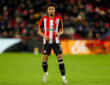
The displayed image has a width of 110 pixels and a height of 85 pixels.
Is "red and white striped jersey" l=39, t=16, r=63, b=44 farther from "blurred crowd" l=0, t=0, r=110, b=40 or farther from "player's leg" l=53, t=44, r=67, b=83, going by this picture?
"blurred crowd" l=0, t=0, r=110, b=40

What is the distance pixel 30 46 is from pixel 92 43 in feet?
15.2

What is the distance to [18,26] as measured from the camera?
24.6 m

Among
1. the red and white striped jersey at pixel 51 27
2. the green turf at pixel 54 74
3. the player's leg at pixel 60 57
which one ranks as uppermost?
the red and white striped jersey at pixel 51 27

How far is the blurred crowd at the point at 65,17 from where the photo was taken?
2373 centimetres

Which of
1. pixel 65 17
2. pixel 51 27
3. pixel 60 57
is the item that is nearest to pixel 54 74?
pixel 60 57

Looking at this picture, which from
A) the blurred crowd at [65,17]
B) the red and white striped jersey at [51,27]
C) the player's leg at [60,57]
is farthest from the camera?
the blurred crowd at [65,17]

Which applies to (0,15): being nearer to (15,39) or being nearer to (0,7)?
(0,7)

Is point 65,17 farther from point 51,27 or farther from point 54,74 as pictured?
point 51,27

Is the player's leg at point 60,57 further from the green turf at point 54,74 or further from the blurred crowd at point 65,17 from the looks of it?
the blurred crowd at point 65,17

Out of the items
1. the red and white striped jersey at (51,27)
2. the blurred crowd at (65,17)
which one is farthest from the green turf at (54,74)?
the blurred crowd at (65,17)

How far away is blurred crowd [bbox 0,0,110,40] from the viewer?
23.7 metres

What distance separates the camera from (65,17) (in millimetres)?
24156

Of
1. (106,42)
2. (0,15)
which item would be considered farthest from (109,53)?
(0,15)

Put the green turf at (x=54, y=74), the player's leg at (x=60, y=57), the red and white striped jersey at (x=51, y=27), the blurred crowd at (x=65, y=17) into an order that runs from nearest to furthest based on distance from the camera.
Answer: the player's leg at (x=60, y=57) → the red and white striped jersey at (x=51, y=27) → the green turf at (x=54, y=74) → the blurred crowd at (x=65, y=17)
